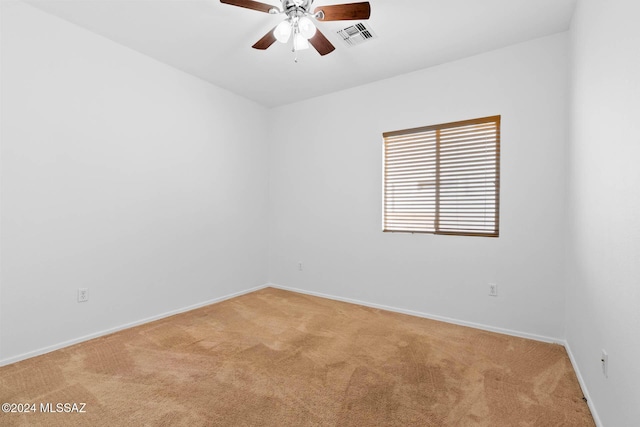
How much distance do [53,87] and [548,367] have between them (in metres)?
4.74

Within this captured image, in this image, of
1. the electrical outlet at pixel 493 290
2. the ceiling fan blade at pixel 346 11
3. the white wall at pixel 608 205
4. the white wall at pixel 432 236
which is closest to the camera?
the white wall at pixel 608 205

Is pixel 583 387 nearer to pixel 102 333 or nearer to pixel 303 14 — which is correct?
pixel 303 14

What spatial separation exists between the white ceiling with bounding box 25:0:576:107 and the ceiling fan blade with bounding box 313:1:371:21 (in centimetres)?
36

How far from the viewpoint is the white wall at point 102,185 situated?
7.96 feet

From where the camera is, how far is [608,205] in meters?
1.61

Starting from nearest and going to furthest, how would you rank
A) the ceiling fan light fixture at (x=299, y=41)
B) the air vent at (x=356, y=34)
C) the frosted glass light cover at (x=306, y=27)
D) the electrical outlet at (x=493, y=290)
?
the frosted glass light cover at (x=306, y=27) < the ceiling fan light fixture at (x=299, y=41) < the air vent at (x=356, y=34) < the electrical outlet at (x=493, y=290)

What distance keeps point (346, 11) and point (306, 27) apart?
1.00 ft

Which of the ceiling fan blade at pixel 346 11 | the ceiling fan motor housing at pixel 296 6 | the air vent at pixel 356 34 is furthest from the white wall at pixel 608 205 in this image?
the ceiling fan motor housing at pixel 296 6

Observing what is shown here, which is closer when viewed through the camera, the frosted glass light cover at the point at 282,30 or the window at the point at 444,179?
the frosted glass light cover at the point at 282,30

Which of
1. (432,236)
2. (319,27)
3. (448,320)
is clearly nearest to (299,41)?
(319,27)

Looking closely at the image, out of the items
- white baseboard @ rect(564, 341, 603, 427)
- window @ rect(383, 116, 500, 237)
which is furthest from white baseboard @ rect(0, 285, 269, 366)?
white baseboard @ rect(564, 341, 603, 427)

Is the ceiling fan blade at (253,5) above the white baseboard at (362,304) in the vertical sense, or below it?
above

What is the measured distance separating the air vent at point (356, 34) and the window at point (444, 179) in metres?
1.20

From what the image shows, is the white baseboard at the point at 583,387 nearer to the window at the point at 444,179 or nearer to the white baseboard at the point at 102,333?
the window at the point at 444,179
